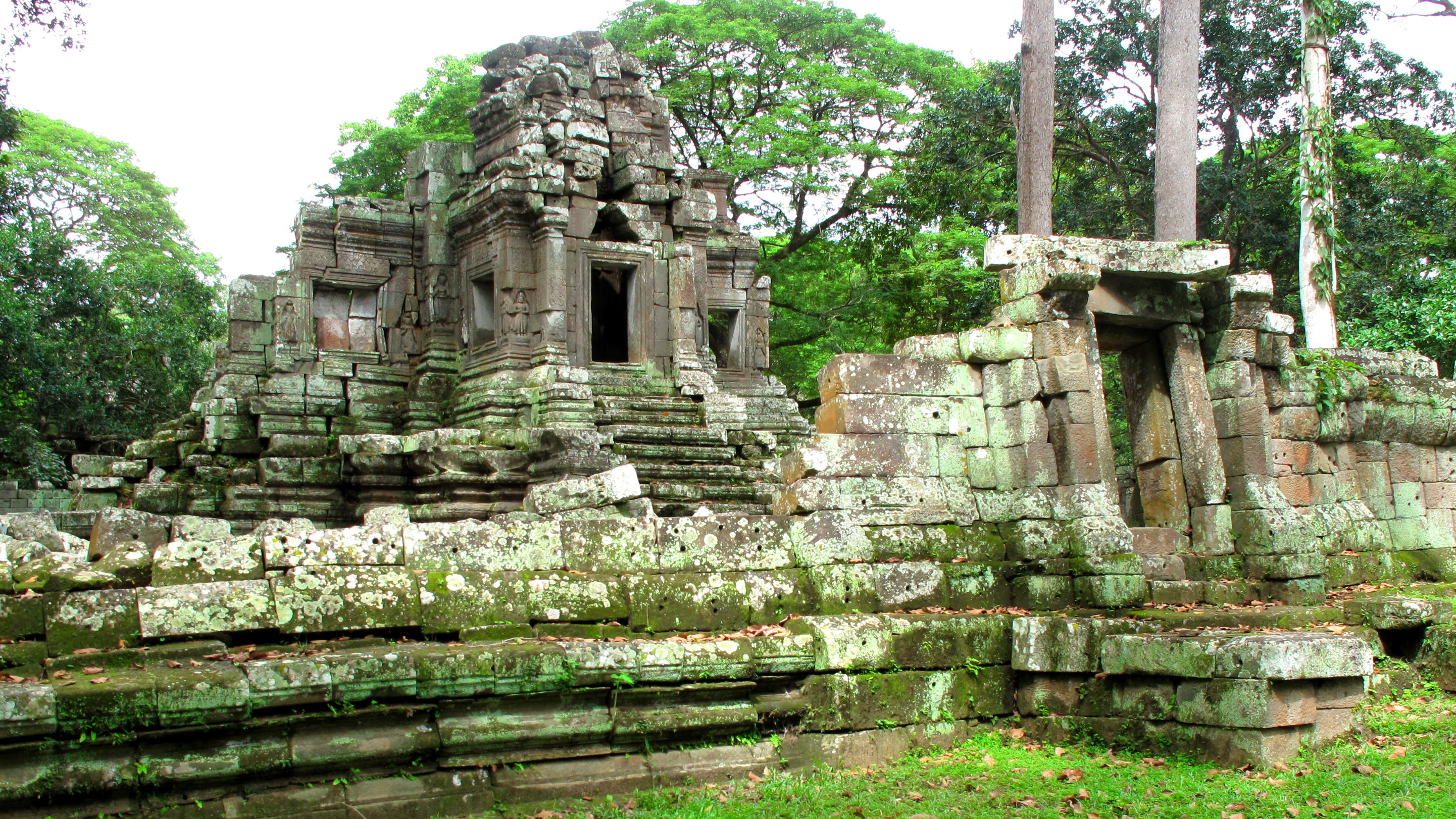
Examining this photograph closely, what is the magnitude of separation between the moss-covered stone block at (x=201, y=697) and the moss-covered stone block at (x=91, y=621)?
0.37 meters

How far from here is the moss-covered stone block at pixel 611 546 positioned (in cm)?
719

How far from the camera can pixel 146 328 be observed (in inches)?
948

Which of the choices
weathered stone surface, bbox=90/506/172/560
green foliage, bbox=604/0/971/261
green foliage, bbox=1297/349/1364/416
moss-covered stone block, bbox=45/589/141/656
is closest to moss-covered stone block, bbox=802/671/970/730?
moss-covered stone block, bbox=45/589/141/656

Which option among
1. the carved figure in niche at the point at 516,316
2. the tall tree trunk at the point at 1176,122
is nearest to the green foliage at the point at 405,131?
the carved figure in niche at the point at 516,316

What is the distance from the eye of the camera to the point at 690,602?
731 cm

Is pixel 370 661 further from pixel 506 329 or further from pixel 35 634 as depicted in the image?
pixel 506 329

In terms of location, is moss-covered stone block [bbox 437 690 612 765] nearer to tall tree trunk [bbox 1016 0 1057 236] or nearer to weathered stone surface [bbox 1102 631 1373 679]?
weathered stone surface [bbox 1102 631 1373 679]

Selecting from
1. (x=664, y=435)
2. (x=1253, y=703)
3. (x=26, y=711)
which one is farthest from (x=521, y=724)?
(x=664, y=435)

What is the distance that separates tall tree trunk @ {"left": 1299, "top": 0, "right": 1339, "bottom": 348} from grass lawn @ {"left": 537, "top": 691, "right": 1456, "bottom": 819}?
12.1m

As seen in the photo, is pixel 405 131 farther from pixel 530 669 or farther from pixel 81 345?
pixel 530 669

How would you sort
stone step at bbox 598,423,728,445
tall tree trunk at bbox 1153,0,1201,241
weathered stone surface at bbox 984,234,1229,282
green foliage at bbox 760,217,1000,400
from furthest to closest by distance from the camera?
green foliage at bbox 760,217,1000,400 < tall tree trunk at bbox 1153,0,1201,241 < stone step at bbox 598,423,728,445 < weathered stone surface at bbox 984,234,1229,282

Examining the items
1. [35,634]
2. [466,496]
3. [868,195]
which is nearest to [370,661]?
[35,634]

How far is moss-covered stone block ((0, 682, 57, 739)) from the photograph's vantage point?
5043 millimetres

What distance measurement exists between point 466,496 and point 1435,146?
64.2ft
